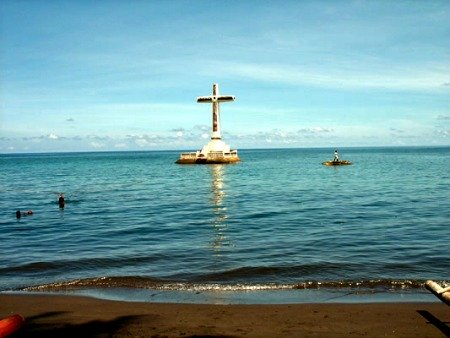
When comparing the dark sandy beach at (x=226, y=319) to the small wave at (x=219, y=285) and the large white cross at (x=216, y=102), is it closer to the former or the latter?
the small wave at (x=219, y=285)

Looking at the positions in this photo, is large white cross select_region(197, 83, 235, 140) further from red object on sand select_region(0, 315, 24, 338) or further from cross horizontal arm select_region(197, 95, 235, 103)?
red object on sand select_region(0, 315, 24, 338)

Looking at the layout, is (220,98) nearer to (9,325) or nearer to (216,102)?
(216,102)

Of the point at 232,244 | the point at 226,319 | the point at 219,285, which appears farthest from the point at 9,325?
the point at 232,244

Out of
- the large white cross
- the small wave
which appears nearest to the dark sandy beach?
the small wave

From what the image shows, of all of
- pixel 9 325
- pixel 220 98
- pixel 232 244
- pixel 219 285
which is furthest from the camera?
pixel 220 98

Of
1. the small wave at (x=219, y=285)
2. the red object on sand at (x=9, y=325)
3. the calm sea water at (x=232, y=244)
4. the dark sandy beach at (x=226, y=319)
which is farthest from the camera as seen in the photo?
the calm sea water at (x=232, y=244)

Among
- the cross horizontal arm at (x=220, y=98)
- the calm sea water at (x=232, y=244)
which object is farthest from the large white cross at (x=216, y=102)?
the calm sea water at (x=232, y=244)

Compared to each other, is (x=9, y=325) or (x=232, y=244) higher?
(x=9, y=325)

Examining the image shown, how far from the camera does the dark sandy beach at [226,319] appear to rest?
31.4 ft

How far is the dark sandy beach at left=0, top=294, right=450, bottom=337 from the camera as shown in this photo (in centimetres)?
956

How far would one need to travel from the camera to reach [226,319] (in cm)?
1043

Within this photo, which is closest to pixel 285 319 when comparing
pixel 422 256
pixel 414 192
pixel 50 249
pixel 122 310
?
pixel 122 310

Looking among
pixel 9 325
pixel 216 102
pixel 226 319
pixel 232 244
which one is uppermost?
pixel 216 102

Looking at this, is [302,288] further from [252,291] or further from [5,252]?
[5,252]
